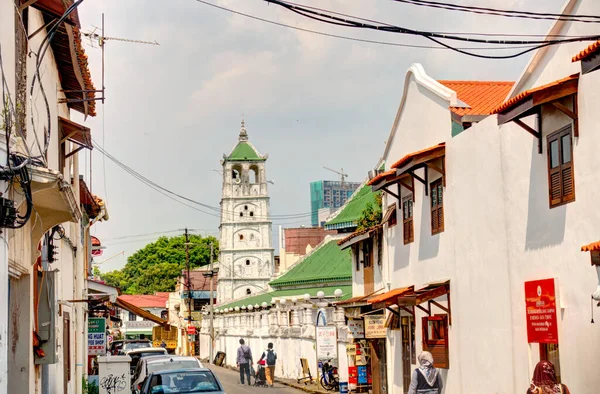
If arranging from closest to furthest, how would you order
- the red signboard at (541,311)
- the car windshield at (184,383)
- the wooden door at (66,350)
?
the red signboard at (541,311)
the car windshield at (184,383)
the wooden door at (66,350)

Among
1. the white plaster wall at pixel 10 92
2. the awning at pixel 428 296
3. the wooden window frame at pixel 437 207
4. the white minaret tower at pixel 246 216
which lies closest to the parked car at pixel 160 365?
the awning at pixel 428 296

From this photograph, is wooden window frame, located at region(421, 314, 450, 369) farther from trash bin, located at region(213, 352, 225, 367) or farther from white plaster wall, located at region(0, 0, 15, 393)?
trash bin, located at region(213, 352, 225, 367)

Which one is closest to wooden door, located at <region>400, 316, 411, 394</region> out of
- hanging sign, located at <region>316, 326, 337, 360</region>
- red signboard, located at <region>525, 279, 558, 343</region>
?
hanging sign, located at <region>316, 326, 337, 360</region>

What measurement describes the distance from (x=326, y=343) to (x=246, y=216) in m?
76.1

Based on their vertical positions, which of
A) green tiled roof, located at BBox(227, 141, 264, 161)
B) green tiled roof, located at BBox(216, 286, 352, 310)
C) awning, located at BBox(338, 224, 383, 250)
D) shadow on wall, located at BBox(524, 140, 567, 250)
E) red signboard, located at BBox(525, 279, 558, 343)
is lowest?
red signboard, located at BBox(525, 279, 558, 343)

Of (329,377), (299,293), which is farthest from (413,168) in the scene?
(299,293)

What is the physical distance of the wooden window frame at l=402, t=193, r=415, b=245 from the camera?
24.0m

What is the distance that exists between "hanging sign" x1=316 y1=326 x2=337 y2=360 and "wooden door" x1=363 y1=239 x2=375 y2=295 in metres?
2.33

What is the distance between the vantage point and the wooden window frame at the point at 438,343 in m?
21.2

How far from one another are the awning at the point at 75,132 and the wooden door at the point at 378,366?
39.3ft

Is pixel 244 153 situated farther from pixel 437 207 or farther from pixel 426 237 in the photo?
pixel 437 207

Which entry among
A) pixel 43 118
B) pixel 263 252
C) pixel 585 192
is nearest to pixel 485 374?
pixel 585 192

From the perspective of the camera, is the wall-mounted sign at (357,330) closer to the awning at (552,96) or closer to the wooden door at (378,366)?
the wooden door at (378,366)

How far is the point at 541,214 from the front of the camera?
53.2ft
